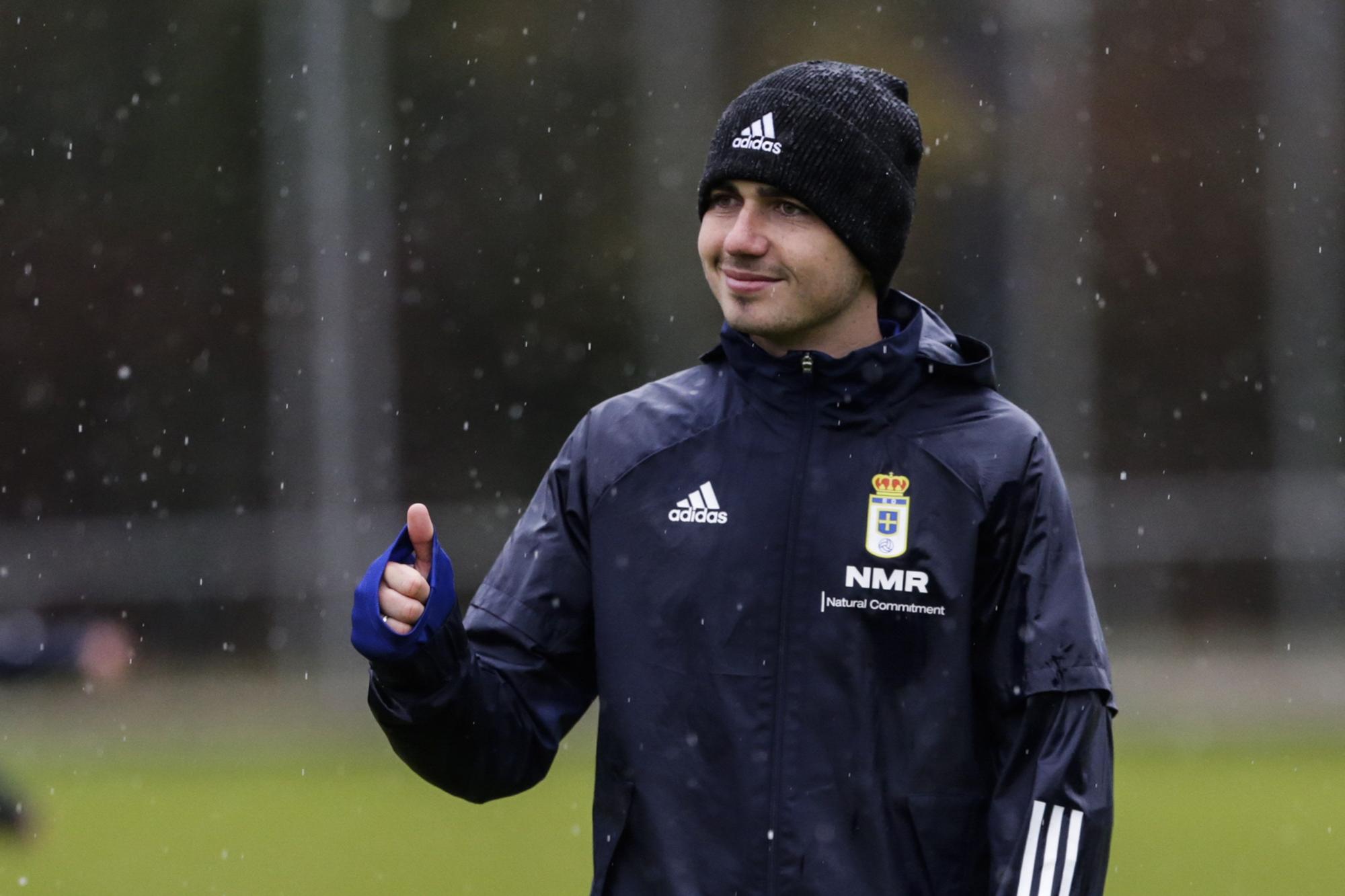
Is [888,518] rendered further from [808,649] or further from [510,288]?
[510,288]

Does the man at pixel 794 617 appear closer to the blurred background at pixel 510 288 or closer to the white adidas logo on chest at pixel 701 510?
the white adidas logo on chest at pixel 701 510

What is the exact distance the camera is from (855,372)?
2881 mm

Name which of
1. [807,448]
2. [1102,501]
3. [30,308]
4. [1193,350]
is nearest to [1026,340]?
[1102,501]

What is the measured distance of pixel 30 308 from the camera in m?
13.3

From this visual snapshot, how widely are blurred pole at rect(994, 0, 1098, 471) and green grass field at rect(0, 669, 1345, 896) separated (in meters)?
2.41

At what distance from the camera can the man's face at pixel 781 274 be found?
9.60ft

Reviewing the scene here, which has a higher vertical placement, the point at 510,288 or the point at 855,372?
the point at 510,288

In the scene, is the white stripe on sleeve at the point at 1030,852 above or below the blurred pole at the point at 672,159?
below

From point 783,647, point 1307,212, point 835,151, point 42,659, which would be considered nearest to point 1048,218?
point 1307,212

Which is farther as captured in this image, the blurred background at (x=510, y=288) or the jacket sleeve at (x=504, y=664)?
the blurred background at (x=510, y=288)

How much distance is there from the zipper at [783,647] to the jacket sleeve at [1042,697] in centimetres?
25

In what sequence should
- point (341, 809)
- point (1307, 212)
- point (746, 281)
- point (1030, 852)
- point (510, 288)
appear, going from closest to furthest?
1. point (1030, 852)
2. point (746, 281)
3. point (341, 809)
4. point (1307, 212)
5. point (510, 288)

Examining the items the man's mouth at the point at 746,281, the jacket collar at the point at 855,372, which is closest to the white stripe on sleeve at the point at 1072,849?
the jacket collar at the point at 855,372

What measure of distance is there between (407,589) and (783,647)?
1.64 ft
